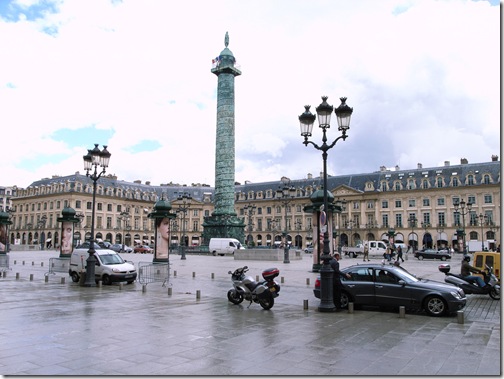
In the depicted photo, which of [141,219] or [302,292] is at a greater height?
[141,219]

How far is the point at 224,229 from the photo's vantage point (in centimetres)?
5291

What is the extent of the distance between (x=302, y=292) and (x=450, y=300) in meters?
5.98

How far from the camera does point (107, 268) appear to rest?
1856 cm

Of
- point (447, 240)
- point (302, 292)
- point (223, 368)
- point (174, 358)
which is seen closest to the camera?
point (223, 368)

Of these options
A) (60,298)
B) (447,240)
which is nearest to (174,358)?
(60,298)

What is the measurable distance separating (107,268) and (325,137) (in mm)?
10929

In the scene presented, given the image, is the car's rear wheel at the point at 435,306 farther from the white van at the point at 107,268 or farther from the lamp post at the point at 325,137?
the white van at the point at 107,268

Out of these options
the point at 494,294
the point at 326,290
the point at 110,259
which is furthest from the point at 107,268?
the point at 494,294

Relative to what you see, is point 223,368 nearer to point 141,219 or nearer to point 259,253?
point 259,253

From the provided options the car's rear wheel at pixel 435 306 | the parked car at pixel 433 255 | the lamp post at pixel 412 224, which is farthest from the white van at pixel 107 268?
the lamp post at pixel 412 224

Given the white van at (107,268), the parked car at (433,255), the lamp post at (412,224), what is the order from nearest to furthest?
1. the white van at (107,268)
2. the parked car at (433,255)
3. the lamp post at (412,224)

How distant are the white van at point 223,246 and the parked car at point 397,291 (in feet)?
120

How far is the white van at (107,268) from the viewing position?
1848cm

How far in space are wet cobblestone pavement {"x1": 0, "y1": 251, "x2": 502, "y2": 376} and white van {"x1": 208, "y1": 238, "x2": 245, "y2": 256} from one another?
35306 mm
